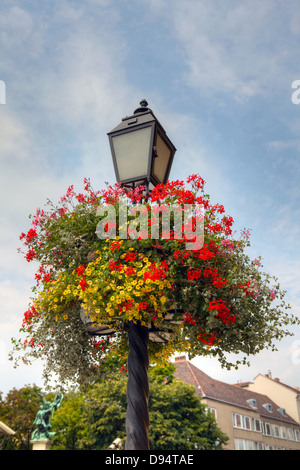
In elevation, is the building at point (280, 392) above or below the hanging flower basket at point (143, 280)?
above

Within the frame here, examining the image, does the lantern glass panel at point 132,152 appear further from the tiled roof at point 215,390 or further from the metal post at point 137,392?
the tiled roof at point 215,390

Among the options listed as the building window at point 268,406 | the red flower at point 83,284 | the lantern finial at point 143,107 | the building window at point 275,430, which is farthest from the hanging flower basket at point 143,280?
the building window at point 268,406

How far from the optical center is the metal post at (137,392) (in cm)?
356

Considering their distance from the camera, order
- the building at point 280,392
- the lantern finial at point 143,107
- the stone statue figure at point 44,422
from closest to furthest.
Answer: the lantern finial at point 143,107 → the stone statue figure at point 44,422 → the building at point 280,392

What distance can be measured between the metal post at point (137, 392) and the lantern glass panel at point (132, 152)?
170cm

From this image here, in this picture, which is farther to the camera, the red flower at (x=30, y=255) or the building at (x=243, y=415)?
the building at (x=243, y=415)

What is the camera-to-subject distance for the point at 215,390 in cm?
4831

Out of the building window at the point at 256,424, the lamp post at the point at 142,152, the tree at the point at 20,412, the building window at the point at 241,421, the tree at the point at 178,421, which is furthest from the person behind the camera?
the building window at the point at 256,424

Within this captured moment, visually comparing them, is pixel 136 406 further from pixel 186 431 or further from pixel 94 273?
pixel 186 431

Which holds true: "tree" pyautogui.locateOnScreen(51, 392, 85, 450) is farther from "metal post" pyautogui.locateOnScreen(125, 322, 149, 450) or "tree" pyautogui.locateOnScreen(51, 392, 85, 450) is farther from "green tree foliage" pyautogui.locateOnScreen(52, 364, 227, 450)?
"metal post" pyautogui.locateOnScreen(125, 322, 149, 450)

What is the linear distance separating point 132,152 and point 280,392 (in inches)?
2776

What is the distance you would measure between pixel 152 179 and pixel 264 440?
189ft

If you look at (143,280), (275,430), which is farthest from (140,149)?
(275,430)

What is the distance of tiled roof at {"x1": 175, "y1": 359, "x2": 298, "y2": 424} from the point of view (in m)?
45.4
